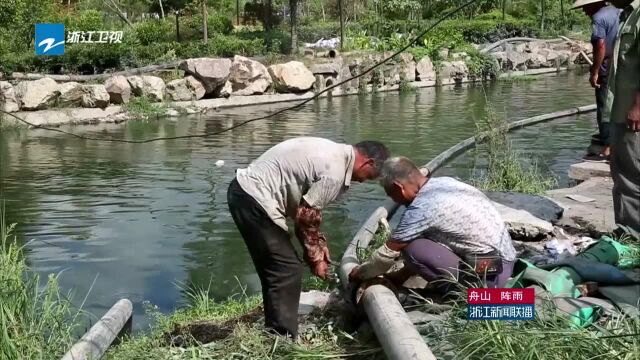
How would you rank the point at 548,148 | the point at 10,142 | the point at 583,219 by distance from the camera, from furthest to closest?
the point at 10,142 → the point at 548,148 → the point at 583,219

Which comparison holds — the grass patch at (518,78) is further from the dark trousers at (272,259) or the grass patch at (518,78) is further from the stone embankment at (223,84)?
the dark trousers at (272,259)

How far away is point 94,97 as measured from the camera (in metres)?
15.3

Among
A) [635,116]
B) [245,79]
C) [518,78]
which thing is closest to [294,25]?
[245,79]

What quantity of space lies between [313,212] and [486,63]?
66.4 ft

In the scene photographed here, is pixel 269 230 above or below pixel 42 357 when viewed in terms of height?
above

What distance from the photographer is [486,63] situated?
2311 centimetres

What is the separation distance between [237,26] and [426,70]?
33.8ft

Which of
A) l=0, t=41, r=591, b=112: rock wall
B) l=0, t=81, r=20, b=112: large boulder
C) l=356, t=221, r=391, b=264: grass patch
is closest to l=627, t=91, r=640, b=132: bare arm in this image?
l=356, t=221, r=391, b=264: grass patch

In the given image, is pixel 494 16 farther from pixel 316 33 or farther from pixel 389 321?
pixel 389 321

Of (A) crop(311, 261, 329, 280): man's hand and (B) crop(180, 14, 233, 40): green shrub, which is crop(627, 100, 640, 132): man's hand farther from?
(B) crop(180, 14, 233, 40): green shrub

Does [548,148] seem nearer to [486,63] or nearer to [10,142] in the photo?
[10,142]

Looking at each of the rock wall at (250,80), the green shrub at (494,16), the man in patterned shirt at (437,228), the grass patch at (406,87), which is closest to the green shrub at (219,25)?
the rock wall at (250,80)

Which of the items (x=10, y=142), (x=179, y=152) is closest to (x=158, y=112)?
(x=10, y=142)

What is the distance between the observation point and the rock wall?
1499 cm
